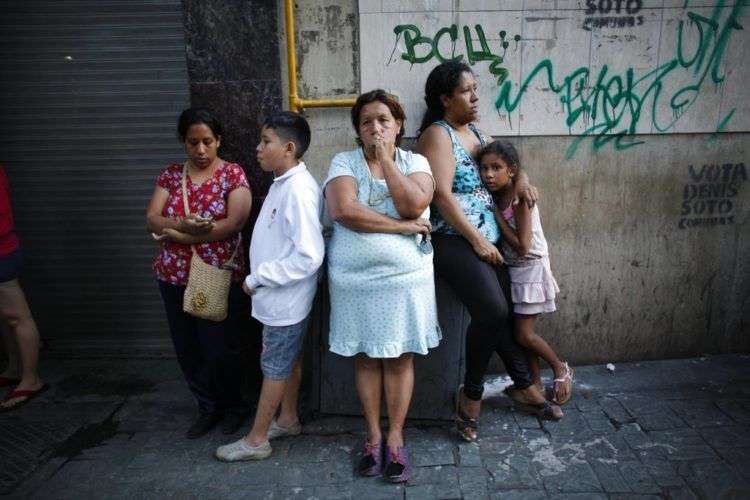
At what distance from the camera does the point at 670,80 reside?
376 centimetres

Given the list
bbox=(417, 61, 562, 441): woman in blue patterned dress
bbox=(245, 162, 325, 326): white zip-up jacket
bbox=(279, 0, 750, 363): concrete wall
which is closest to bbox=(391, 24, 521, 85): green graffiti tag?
bbox=(279, 0, 750, 363): concrete wall

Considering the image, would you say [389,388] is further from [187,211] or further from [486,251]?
[187,211]

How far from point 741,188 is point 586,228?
116cm

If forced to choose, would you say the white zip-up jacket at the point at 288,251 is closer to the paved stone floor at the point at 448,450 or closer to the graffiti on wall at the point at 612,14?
the paved stone floor at the point at 448,450

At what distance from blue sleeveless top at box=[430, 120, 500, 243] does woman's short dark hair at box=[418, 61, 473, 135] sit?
0.43 ft

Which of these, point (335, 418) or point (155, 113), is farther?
point (155, 113)

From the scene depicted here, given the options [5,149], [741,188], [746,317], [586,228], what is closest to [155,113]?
[5,149]

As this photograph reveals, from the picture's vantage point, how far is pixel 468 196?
317cm

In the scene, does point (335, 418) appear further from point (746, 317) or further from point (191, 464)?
point (746, 317)

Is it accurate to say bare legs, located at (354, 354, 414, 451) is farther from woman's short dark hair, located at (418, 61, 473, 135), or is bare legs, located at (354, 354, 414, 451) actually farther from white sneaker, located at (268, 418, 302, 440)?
woman's short dark hair, located at (418, 61, 473, 135)

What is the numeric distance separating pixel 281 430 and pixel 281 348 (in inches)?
25.9

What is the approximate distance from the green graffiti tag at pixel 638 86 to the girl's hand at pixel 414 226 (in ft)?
4.23

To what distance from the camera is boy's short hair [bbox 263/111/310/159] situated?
2.95 meters

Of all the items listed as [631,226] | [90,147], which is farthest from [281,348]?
[631,226]
